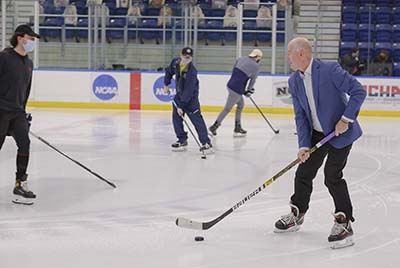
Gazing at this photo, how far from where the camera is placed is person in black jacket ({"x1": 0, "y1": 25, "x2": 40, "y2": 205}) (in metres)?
5.49

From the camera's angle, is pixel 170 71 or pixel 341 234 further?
pixel 170 71

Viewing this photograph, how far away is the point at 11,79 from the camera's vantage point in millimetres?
5496

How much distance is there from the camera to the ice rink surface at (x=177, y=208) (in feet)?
13.8

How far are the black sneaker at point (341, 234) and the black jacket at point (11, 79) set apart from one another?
96.6 inches

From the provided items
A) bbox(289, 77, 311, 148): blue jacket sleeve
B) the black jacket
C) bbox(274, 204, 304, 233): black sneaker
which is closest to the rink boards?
the black jacket

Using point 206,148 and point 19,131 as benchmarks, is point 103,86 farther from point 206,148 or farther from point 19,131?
point 19,131

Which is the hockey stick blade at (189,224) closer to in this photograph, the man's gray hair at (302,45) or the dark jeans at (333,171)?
the dark jeans at (333,171)

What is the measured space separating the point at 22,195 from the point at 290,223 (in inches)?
81.6

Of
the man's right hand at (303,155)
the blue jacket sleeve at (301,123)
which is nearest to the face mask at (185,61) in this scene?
the blue jacket sleeve at (301,123)

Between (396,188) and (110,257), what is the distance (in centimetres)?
325

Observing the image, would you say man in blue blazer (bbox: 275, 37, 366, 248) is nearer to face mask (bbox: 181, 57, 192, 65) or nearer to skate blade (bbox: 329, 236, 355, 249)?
skate blade (bbox: 329, 236, 355, 249)

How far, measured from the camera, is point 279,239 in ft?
15.2

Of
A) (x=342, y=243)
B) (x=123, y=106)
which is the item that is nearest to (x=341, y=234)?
(x=342, y=243)

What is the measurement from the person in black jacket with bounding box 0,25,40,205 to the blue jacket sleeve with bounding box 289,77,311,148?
81.7 inches
